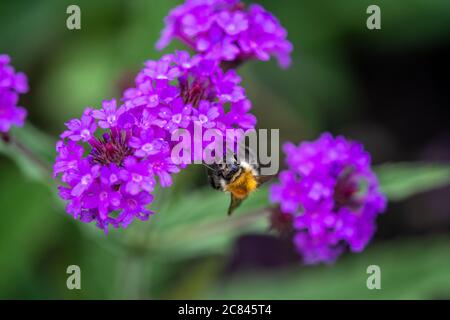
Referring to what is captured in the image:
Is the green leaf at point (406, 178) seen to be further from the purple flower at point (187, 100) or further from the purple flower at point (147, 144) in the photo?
the purple flower at point (147, 144)

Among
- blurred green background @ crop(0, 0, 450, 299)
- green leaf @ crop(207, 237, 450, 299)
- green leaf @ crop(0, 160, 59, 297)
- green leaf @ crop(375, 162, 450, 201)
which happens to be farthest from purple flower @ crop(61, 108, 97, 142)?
green leaf @ crop(207, 237, 450, 299)

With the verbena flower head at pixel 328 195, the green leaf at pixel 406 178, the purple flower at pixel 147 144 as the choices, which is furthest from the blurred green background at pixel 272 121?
the purple flower at pixel 147 144

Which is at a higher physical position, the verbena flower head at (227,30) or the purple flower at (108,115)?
the verbena flower head at (227,30)

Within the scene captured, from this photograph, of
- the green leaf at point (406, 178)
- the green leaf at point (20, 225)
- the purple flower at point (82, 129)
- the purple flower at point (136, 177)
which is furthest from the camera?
the green leaf at point (20, 225)

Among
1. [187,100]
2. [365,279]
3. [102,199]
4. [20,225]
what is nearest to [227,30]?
[187,100]

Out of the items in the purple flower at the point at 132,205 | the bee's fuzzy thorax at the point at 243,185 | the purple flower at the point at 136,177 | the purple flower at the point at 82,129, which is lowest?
the purple flower at the point at 132,205

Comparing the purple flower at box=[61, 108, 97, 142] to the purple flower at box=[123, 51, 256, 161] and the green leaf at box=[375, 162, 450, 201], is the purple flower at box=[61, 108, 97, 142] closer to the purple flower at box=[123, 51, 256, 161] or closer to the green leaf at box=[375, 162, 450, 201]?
the purple flower at box=[123, 51, 256, 161]

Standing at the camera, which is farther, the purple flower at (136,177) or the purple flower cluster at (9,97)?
the purple flower cluster at (9,97)
